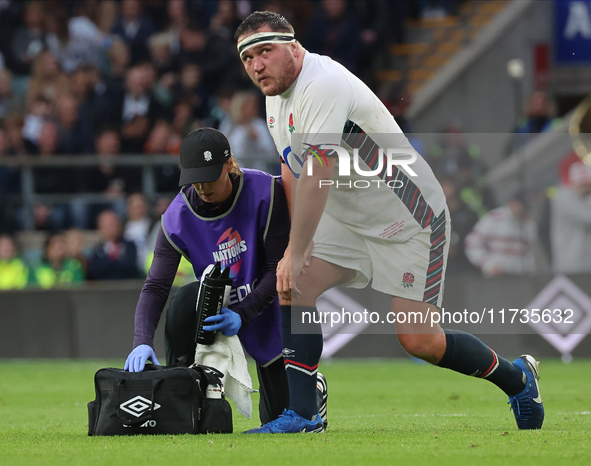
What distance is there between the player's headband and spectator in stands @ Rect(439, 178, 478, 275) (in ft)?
19.4

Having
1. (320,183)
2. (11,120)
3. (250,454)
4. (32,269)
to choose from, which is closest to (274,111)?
(320,183)

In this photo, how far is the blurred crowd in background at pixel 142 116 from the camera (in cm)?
1135

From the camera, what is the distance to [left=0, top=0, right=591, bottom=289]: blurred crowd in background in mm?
11352

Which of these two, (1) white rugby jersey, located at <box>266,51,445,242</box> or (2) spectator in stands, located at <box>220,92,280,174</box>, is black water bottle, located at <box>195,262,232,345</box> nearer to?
(1) white rugby jersey, located at <box>266,51,445,242</box>

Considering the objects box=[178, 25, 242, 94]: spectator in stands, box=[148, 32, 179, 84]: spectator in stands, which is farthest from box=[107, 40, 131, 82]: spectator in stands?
box=[178, 25, 242, 94]: spectator in stands

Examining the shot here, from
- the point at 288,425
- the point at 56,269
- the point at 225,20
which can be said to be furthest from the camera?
the point at 225,20

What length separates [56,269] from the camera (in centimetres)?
1223

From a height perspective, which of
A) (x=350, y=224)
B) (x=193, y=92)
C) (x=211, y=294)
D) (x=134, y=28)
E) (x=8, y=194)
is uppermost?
(x=134, y=28)

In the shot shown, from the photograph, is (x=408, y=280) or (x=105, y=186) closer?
(x=408, y=280)

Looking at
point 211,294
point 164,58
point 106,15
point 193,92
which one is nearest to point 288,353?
point 211,294

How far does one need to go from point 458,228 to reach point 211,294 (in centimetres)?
615

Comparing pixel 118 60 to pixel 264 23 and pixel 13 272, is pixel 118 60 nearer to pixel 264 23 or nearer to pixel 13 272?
pixel 13 272

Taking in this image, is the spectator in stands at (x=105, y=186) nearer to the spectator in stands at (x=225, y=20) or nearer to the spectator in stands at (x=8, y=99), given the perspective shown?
the spectator in stands at (x=8, y=99)

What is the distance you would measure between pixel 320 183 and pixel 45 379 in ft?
18.5
